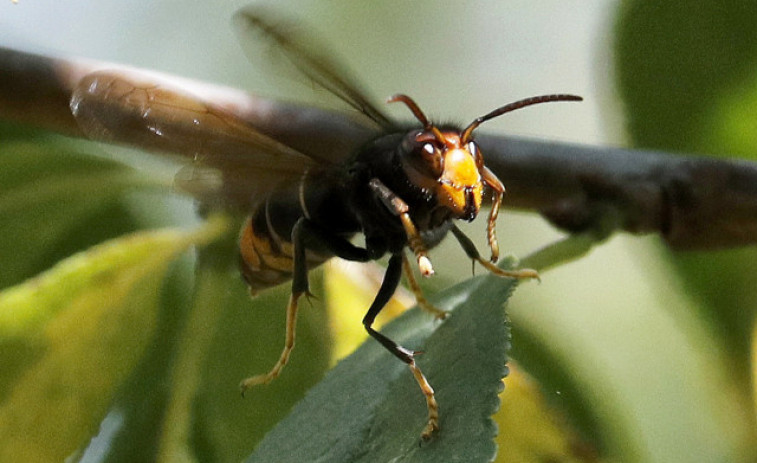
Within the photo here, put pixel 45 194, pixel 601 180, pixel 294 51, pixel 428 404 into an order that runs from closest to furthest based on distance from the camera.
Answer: pixel 428 404 → pixel 294 51 → pixel 601 180 → pixel 45 194

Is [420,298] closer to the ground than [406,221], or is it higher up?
closer to the ground

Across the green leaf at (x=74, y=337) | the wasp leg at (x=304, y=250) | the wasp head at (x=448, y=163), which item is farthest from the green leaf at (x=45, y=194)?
the wasp head at (x=448, y=163)

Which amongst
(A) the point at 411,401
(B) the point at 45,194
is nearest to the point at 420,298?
(A) the point at 411,401

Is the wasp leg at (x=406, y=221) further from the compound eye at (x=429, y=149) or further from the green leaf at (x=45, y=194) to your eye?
the green leaf at (x=45, y=194)

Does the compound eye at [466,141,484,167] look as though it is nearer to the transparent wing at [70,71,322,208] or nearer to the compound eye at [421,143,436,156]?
the compound eye at [421,143,436,156]

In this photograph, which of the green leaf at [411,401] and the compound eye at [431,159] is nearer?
the green leaf at [411,401]

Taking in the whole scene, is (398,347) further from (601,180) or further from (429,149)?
(601,180)
